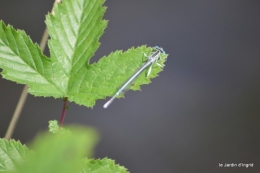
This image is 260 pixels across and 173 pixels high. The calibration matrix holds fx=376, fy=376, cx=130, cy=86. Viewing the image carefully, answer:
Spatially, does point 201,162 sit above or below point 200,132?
below

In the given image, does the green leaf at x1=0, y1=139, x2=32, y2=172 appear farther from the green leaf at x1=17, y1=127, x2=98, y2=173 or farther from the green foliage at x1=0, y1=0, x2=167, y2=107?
the green leaf at x1=17, y1=127, x2=98, y2=173

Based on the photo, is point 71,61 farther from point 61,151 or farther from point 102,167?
point 61,151

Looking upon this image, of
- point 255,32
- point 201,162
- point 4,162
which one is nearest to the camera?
point 4,162

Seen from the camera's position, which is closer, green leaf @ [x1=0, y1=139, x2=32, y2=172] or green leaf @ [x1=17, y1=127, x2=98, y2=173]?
green leaf @ [x1=17, y1=127, x2=98, y2=173]

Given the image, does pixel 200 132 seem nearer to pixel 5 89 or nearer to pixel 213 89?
pixel 213 89

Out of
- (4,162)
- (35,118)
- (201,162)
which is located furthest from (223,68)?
(4,162)

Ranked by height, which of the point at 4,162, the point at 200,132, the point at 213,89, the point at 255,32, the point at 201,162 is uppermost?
the point at 255,32

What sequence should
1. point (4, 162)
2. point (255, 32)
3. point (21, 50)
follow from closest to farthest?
point (4, 162) → point (21, 50) → point (255, 32)

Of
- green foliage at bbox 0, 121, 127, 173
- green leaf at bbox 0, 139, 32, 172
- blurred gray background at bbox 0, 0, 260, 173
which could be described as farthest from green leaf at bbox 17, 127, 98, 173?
blurred gray background at bbox 0, 0, 260, 173
